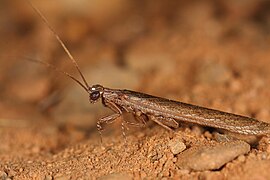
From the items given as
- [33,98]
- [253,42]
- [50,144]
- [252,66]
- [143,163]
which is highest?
[253,42]

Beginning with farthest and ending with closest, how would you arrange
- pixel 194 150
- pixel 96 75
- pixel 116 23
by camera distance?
pixel 116 23, pixel 96 75, pixel 194 150

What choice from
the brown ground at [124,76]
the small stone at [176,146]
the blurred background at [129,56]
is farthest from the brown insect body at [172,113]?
the blurred background at [129,56]

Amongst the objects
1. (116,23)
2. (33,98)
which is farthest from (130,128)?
(116,23)

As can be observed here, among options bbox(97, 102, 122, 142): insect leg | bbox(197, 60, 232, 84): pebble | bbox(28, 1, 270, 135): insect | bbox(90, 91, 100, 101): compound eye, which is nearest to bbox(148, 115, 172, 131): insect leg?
bbox(28, 1, 270, 135): insect

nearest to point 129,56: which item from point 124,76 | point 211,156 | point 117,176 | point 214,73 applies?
point 124,76

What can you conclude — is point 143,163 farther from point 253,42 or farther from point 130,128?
point 253,42

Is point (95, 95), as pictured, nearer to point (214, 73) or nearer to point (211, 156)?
point (211, 156)
